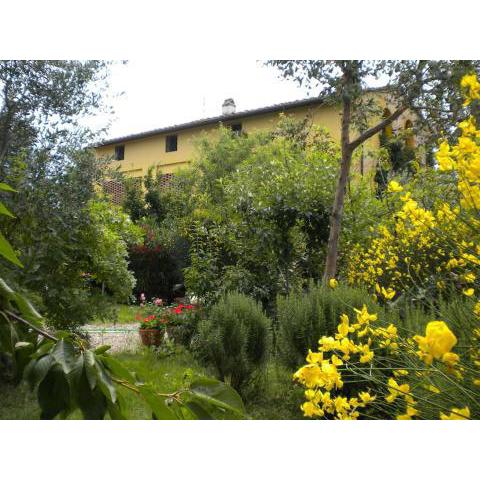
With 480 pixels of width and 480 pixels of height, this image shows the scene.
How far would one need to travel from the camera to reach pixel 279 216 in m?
4.34

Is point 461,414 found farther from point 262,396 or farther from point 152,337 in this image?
point 152,337

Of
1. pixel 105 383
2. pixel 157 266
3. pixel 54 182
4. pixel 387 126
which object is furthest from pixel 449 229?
pixel 157 266

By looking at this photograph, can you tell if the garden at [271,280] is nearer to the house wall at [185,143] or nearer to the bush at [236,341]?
the bush at [236,341]

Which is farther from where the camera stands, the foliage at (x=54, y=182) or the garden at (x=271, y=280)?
the foliage at (x=54, y=182)

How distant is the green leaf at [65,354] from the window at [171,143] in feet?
23.9

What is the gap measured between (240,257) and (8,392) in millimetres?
2507

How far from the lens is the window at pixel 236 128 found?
362 inches

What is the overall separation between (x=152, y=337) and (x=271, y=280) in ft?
4.24

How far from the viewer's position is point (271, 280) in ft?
13.8

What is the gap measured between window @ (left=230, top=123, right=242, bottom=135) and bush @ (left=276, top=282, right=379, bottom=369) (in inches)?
278

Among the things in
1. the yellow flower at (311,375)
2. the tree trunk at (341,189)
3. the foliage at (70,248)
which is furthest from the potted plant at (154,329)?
the yellow flower at (311,375)

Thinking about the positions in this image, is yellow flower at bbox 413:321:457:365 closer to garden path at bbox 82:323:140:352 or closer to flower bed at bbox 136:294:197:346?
flower bed at bbox 136:294:197:346
